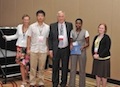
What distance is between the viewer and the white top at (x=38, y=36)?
15.6ft

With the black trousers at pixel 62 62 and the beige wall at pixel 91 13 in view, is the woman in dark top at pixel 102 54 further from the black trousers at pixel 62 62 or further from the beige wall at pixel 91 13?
A: the beige wall at pixel 91 13

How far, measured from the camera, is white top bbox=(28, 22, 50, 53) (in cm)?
476

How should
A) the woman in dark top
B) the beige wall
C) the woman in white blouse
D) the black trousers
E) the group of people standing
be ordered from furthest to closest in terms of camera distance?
the beige wall < the woman in white blouse < the black trousers < the group of people standing < the woman in dark top

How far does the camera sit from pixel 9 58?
6141 millimetres

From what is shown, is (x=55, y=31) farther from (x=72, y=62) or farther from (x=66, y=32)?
(x=72, y=62)

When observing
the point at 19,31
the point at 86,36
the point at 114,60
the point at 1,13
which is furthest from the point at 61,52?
the point at 1,13

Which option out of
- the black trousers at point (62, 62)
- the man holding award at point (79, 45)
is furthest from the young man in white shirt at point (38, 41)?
the man holding award at point (79, 45)

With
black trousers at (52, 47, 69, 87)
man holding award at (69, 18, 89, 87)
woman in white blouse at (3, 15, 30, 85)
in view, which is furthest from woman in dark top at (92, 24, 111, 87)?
woman in white blouse at (3, 15, 30, 85)

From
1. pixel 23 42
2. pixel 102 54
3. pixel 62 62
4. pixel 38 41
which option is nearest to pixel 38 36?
pixel 38 41

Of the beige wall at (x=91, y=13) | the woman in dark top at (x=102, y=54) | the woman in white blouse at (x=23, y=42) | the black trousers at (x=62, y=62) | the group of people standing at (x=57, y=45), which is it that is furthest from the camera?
the beige wall at (x=91, y=13)

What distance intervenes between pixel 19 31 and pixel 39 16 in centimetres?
62

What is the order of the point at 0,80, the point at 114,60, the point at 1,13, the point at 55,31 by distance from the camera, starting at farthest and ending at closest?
1. the point at 1,13
2. the point at 0,80
3. the point at 114,60
4. the point at 55,31

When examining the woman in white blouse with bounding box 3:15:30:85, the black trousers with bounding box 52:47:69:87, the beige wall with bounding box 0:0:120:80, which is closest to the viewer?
the black trousers with bounding box 52:47:69:87

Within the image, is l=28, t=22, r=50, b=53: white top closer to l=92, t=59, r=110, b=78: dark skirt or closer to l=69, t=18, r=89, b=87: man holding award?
l=69, t=18, r=89, b=87: man holding award
